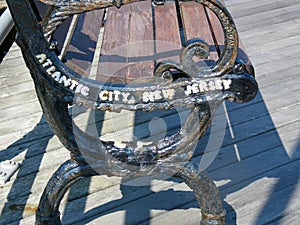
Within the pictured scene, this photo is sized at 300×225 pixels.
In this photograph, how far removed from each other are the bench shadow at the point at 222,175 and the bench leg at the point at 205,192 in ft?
0.62

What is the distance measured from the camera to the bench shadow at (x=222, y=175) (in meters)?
2.16

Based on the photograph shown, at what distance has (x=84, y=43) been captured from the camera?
2127 mm

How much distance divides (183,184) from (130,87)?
0.78 metres

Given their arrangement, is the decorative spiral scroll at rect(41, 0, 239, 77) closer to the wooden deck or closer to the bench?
the bench

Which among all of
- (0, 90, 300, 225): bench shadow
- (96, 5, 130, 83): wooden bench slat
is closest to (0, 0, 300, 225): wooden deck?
(0, 90, 300, 225): bench shadow

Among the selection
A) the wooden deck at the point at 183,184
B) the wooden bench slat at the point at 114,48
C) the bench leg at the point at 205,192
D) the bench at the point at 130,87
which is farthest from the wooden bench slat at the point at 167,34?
the wooden deck at the point at 183,184

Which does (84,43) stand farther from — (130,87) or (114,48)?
(130,87)

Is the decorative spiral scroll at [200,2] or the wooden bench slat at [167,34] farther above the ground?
the decorative spiral scroll at [200,2]

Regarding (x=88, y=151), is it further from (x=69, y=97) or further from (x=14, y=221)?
(x=14, y=221)

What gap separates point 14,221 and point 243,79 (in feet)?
3.79

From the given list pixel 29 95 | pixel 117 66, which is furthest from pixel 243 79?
pixel 29 95

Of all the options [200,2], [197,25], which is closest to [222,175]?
[197,25]

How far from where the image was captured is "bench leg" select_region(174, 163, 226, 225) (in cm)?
183

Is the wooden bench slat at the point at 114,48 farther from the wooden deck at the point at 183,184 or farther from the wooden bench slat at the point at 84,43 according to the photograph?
the wooden deck at the point at 183,184
